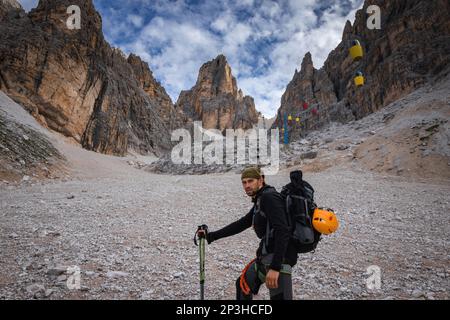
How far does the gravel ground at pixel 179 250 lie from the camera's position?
3980 millimetres

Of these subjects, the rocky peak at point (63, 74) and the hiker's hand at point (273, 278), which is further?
the rocky peak at point (63, 74)

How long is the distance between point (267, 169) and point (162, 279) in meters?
20.4

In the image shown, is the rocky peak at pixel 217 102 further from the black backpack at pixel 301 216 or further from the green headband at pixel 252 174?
the black backpack at pixel 301 216

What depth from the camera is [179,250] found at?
5.68 meters

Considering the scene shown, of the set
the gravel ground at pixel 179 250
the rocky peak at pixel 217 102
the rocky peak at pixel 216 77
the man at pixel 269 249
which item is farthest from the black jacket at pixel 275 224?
the rocky peak at pixel 216 77

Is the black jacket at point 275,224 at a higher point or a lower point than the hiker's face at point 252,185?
lower

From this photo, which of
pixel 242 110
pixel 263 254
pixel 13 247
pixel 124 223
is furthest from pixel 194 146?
pixel 242 110

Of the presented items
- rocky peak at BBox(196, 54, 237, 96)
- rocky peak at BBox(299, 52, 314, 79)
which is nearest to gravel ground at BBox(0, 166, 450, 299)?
rocky peak at BBox(299, 52, 314, 79)

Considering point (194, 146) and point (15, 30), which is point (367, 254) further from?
point (15, 30)

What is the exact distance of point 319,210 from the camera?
2549mm

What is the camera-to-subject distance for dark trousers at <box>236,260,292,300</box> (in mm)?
2461

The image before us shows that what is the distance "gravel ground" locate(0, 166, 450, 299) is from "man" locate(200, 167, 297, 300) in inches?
62.2

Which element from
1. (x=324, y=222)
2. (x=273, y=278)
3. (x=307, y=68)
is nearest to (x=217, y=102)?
(x=307, y=68)

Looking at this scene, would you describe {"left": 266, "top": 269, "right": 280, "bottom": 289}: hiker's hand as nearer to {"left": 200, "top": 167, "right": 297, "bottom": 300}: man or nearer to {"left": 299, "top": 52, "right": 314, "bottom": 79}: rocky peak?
{"left": 200, "top": 167, "right": 297, "bottom": 300}: man
